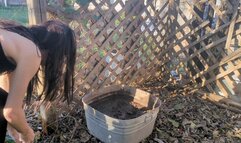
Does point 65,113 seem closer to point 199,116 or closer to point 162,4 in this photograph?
point 199,116

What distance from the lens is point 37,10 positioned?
5.97ft

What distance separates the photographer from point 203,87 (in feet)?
9.77

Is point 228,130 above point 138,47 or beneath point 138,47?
beneath

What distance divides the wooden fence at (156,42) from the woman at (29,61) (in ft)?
2.34

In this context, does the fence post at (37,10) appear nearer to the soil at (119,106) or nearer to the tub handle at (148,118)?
the soil at (119,106)

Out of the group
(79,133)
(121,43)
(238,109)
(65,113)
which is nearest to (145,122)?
(79,133)

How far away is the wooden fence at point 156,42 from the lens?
7.20ft

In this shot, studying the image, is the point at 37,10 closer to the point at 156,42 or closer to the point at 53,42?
the point at 53,42

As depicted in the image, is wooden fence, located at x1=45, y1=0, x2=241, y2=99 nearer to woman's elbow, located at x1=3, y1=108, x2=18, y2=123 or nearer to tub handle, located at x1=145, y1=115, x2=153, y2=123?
tub handle, located at x1=145, y1=115, x2=153, y2=123

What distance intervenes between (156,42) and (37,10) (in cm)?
155

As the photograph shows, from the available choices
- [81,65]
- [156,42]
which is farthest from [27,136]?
[156,42]

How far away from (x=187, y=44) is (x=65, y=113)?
1.52m

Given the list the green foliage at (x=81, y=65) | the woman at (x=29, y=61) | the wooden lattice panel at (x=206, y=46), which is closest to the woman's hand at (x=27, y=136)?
the woman at (x=29, y=61)

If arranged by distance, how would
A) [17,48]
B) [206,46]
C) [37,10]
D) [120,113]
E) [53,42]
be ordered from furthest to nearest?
1. [206,46]
2. [120,113]
3. [37,10]
4. [53,42]
5. [17,48]
